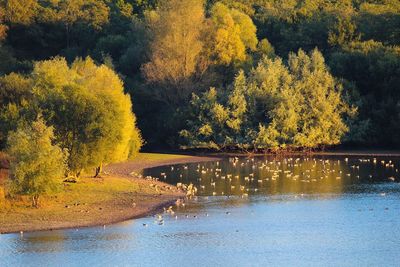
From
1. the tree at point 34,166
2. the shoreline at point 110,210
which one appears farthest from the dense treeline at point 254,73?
the tree at point 34,166

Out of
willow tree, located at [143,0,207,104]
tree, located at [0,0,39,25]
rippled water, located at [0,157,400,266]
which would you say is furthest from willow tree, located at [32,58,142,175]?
tree, located at [0,0,39,25]

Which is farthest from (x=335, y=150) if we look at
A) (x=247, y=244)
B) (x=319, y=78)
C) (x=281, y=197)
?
(x=247, y=244)

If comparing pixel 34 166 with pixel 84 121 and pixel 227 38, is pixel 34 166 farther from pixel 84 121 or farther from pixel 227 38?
pixel 227 38

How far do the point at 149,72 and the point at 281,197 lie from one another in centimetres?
3571

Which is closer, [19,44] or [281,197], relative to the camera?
A: [281,197]

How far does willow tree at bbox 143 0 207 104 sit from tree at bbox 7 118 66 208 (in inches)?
1610

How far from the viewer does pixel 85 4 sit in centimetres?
11306

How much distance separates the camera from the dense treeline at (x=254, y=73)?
92188 mm

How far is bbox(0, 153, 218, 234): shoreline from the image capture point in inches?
2004

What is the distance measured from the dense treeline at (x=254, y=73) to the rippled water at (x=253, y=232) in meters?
20.6

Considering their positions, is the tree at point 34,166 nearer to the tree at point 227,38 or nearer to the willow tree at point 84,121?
the willow tree at point 84,121

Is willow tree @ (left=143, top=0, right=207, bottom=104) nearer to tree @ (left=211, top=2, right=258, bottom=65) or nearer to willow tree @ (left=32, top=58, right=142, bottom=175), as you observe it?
tree @ (left=211, top=2, right=258, bottom=65)

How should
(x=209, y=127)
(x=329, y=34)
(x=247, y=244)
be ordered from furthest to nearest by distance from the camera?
(x=329, y=34)
(x=209, y=127)
(x=247, y=244)

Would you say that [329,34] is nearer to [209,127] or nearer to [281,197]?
[209,127]
